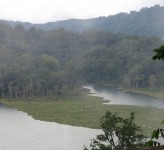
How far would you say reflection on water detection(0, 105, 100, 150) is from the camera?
182 feet

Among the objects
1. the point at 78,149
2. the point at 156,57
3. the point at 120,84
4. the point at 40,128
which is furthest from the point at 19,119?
the point at 120,84

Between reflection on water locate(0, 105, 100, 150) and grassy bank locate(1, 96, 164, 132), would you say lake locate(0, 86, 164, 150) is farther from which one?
grassy bank locate(1, 96, 164, 132)

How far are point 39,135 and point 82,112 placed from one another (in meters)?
31.4

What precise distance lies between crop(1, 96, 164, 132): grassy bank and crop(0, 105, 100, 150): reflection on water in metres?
5.04

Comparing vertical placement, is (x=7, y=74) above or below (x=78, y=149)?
above

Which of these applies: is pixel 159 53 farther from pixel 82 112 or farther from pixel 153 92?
pixel 153 92

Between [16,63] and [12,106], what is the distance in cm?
7759

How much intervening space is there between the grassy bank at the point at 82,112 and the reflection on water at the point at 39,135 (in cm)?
504

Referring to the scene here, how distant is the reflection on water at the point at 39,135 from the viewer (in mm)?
55328

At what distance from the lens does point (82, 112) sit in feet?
310

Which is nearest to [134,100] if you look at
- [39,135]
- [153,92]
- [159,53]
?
[153,92]

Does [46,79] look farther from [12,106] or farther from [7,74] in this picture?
[12,106]

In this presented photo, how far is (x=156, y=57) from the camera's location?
9195 mm

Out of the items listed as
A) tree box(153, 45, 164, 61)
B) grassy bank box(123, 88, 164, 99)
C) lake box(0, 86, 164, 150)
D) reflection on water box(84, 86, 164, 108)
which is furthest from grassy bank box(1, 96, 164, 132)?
tree box(153, 45, 164, 61)
